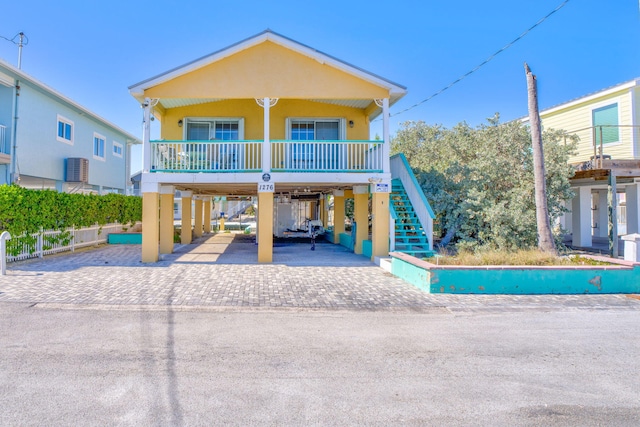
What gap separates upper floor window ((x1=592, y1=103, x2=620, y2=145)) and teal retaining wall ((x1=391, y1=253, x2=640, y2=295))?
9350 millimetres

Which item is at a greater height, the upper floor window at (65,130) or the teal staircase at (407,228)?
the upper floor window at (65,130)

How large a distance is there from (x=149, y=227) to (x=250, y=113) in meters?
5.43

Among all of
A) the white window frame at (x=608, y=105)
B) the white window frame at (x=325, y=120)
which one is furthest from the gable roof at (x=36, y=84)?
the white window frame at (x=608, y=105)

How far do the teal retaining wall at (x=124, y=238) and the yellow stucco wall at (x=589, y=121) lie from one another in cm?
1816

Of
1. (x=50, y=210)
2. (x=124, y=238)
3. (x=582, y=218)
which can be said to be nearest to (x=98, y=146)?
(x=124, y=238)

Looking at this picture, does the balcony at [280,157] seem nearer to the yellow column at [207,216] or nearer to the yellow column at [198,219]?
the yellow column at [198,219]

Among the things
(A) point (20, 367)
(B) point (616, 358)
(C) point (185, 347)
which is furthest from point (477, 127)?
(A) point (20, 367)

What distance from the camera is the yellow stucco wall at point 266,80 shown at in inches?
465

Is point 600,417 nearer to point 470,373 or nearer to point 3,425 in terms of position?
point 470,373

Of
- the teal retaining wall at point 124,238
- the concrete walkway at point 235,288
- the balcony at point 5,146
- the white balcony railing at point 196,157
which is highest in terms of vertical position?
the balcony at point 5,146

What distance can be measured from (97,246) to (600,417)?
55.8 feet

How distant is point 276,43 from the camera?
12.1 metres

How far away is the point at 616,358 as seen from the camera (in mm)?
4805

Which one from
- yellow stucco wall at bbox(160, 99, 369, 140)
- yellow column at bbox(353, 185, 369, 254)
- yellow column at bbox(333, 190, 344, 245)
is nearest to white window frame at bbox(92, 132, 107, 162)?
yellow stucco wall at bbox(160, 99, 369, 140)
